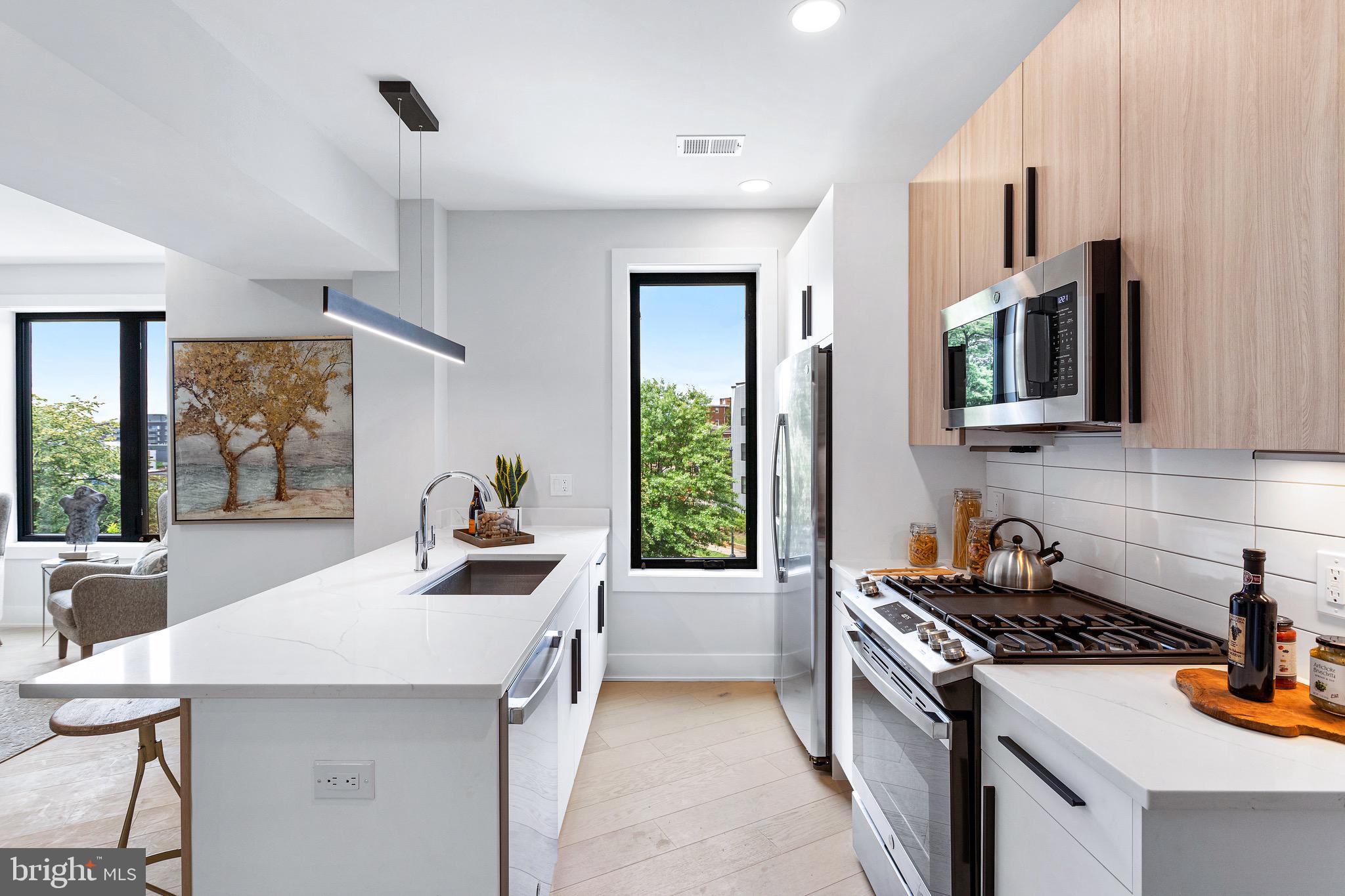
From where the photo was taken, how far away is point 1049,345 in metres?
1.54

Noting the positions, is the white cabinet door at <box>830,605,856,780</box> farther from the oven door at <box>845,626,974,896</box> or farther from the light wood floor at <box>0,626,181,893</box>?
the light wood floor at <box>0,626,181,893</box>

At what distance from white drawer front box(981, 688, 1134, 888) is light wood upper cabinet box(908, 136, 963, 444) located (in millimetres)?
1080

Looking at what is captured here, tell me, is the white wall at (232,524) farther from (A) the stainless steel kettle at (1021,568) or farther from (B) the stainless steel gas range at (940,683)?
(A) the stainless steel kettle at (1021,568)

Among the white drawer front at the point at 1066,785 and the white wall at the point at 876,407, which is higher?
the white wall at the point at 876,407

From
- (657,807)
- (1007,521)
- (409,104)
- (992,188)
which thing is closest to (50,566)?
(409,104)

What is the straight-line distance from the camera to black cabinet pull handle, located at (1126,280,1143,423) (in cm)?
134

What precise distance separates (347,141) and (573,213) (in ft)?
3.87

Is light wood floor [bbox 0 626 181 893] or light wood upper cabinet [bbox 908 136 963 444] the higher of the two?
light wood upper cabinet [bbox 908 136 963 444]

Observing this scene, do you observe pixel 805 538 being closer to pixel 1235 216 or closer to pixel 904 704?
pixel 904 704

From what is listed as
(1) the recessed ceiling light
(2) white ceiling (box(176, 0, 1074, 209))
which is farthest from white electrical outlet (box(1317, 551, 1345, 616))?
(1) the recessed ceiling light

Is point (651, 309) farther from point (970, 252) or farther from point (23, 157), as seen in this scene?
point (23, 157)

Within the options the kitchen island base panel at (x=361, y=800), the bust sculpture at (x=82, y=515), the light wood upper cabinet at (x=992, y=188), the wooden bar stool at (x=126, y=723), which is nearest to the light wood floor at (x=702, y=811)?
the kitchen island base panel at (x=361, y=800)

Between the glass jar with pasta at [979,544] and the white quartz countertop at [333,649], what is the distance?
4.64 feet

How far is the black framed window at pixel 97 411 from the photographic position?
4.69 metres
